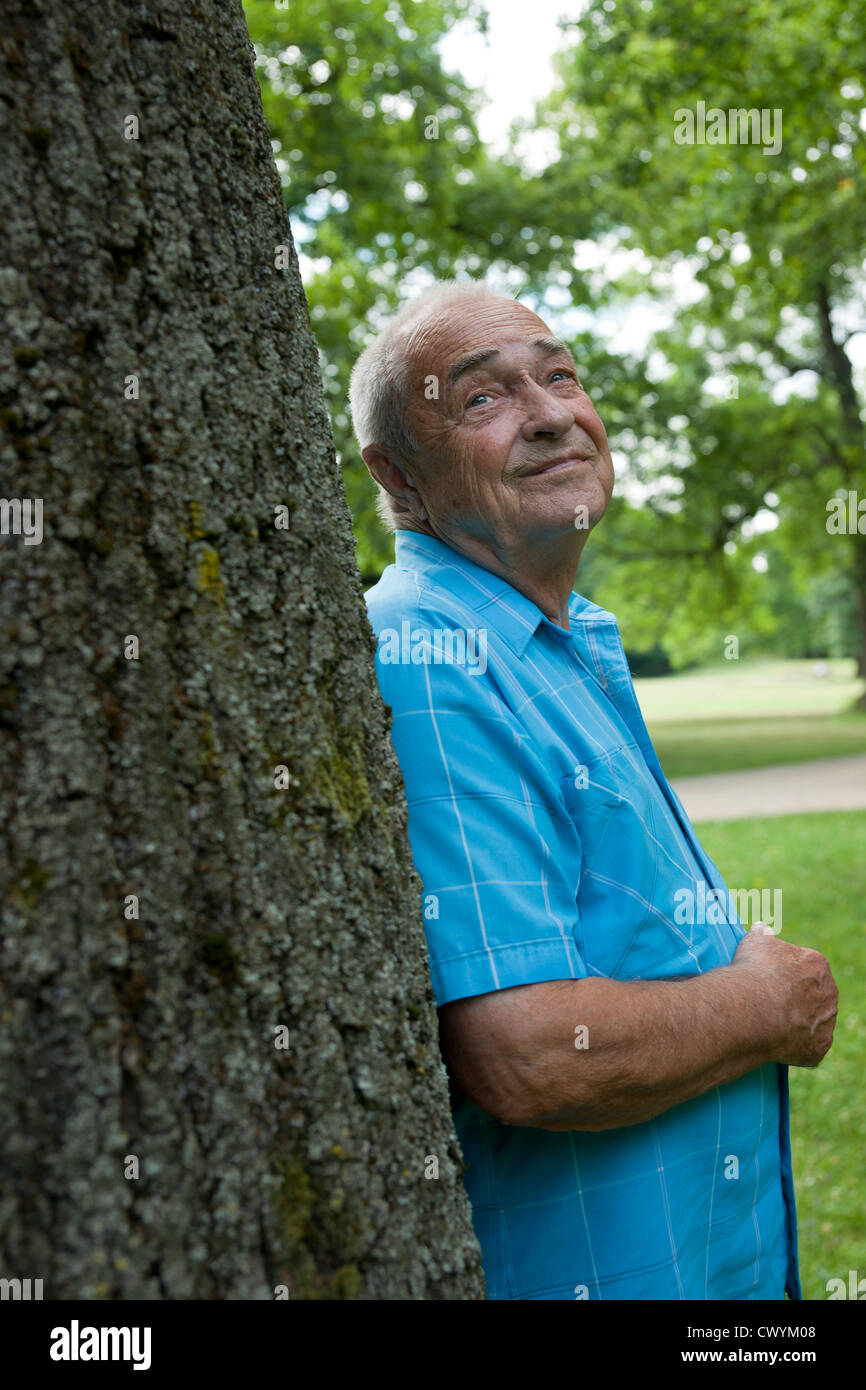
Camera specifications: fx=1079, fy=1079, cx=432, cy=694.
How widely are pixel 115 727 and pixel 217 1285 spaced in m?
0.59

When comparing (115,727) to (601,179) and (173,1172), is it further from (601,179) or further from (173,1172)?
(601,179)

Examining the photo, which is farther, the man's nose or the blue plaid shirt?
the man's nose

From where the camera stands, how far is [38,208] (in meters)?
1.15

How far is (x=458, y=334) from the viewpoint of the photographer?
6.77 ft

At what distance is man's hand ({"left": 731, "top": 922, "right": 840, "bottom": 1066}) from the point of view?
1.78 meters

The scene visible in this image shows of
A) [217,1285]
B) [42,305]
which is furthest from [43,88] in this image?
[217,1285]

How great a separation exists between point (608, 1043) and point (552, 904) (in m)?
0.21

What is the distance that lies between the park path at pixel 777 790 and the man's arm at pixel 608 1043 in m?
11.7
